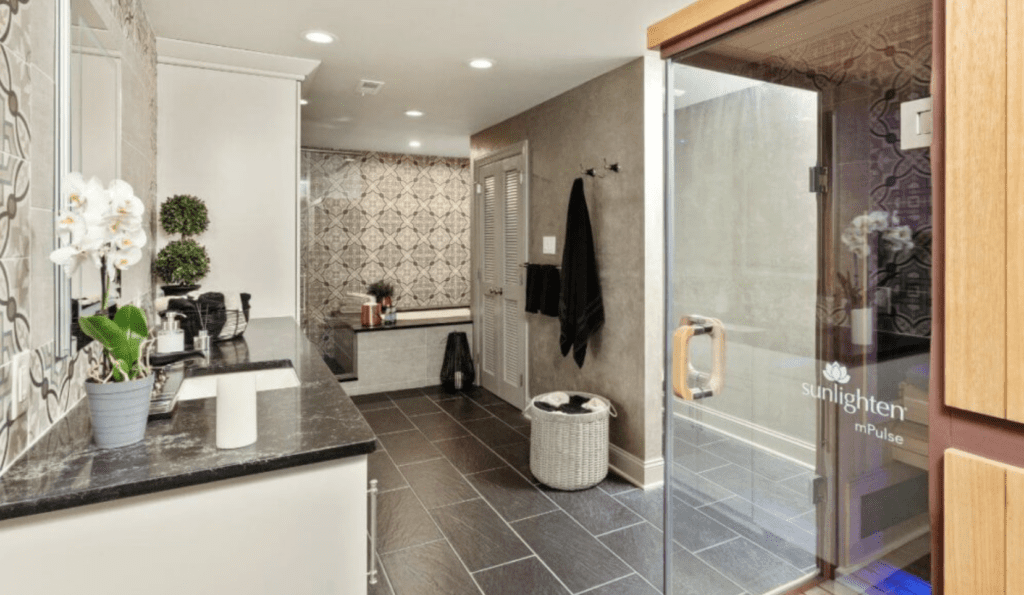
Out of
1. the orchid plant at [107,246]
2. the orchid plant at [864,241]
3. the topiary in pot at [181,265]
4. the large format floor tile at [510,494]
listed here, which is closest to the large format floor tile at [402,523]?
the large format floor tile at [510,494]

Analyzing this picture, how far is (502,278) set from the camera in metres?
4.73

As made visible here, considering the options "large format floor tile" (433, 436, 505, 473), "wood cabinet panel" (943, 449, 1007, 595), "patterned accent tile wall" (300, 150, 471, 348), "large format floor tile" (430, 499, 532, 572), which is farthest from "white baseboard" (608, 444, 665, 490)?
"patterned accent tile wall" (300, 150, 471, 348)

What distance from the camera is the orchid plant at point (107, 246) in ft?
3.78

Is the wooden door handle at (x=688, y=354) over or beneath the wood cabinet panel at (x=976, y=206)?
beneath

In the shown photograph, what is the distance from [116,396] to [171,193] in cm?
209

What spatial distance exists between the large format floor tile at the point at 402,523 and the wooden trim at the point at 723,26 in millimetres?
2185

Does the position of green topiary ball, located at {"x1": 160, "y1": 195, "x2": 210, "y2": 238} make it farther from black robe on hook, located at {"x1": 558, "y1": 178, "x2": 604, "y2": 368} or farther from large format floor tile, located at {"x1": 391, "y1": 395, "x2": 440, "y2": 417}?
large format floor tile, located at {"x1": 391, "y1": 395, "x2": 440, "y2": 417}

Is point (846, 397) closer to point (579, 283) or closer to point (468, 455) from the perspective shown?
point (579, 283)

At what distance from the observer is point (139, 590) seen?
108 cm

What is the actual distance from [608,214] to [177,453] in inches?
103

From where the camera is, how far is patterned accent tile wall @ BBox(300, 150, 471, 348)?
5.76 metres

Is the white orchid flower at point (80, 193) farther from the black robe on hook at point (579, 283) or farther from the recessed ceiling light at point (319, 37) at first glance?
the black robe on hook at point (579, 283)

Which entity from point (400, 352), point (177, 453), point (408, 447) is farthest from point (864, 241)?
point (400, 352)

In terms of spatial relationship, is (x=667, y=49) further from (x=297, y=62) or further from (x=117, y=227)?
(x=297, y=62)
